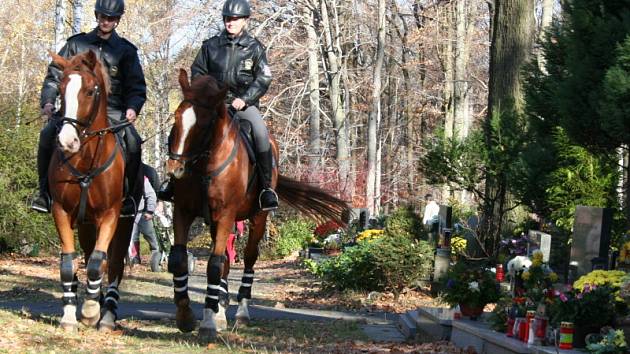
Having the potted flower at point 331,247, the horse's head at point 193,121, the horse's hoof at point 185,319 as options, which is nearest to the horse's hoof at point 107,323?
the horse's hoof at point 185,319

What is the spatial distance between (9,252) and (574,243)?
20697 mm

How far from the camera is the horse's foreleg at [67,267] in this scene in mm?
11336

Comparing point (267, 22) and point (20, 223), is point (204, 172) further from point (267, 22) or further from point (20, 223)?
point (267, 22)

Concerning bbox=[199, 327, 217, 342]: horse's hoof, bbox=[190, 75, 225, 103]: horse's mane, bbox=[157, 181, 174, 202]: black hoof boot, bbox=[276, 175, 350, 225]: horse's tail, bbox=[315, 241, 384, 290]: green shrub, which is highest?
bbox=[190, 75, 225, 103]: horse's mane

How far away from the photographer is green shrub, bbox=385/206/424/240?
2280cm

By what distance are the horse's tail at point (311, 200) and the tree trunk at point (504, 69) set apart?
6662 mm

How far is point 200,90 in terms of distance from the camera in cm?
1089

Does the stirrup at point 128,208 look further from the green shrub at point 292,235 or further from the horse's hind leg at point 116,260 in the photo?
the green shrub at point 292,235

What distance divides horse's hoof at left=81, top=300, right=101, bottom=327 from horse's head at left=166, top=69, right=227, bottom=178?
206 cm

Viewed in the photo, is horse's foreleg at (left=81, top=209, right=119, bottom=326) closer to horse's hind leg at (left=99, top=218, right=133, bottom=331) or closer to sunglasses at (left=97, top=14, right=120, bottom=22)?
horse's hind leg at (left=99, top=218, right=133, bottom=331)

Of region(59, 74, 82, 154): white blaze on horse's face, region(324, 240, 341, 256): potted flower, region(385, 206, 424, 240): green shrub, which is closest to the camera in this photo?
region(59, 74, 82, 154): white blaze on horse's face

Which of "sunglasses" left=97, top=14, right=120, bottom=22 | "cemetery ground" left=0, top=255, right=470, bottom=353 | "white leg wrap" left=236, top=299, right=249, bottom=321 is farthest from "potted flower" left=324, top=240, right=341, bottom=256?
"sunglasses" left=97, top=14, right=120, bottom=22

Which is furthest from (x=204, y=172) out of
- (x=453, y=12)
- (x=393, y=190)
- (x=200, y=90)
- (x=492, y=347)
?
(x=393, y=190)

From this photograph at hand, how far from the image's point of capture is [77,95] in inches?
425
